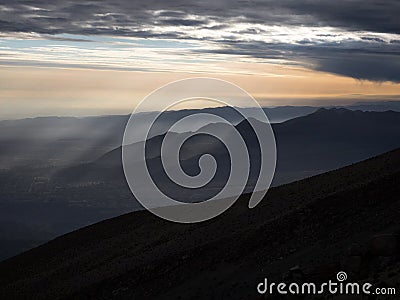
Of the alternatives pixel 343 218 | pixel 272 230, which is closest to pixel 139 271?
pixel 272 230

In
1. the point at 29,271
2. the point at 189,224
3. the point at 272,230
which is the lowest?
the point at 29,271


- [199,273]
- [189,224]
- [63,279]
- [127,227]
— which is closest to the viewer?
[199,273]

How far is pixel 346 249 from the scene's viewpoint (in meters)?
30.6

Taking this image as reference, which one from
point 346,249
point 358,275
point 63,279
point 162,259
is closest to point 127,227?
point 63,279

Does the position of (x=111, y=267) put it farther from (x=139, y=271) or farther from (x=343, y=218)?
(x=343, y=218)

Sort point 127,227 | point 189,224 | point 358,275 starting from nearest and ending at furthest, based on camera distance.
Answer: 1. point 358,275
2. point 189,224
3. point 127,227

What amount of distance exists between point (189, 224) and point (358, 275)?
907 inches

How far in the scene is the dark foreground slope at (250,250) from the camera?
31.1 metres

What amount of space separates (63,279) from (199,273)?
12820mm

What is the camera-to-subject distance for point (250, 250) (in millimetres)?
34906

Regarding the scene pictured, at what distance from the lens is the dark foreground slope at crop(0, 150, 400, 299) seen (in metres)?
31.1

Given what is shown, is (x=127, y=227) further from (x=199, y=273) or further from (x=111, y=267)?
(x=199, y=273)

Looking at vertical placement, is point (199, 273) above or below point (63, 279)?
above

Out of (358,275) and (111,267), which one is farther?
(111,267)
